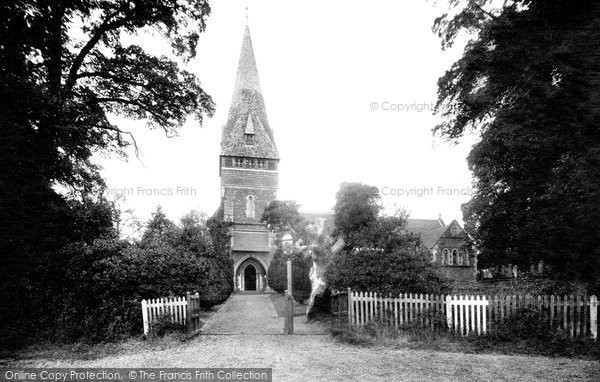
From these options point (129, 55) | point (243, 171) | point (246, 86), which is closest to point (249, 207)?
point (243, 171)

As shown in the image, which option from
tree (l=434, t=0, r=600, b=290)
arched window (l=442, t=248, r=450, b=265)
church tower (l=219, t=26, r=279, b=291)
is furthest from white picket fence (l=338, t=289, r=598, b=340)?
arched window (l=442, t=248, r=450, b=265)

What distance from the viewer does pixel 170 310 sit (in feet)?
33.3

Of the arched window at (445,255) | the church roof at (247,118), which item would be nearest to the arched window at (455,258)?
the arched window at (445,255)

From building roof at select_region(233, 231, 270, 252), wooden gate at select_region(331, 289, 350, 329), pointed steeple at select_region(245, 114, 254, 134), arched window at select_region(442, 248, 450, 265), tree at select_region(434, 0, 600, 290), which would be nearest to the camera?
tree at select_region(434, 0, 600, 290)

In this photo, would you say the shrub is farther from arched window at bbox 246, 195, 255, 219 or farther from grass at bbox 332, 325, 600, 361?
arched window at bbox 246, 195, 255, 219

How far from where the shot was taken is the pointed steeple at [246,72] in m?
45.4

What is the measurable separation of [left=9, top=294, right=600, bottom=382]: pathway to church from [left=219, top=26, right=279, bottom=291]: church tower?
32.0m

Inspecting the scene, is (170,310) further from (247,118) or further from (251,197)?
(247,118)

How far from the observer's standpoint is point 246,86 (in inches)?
1786

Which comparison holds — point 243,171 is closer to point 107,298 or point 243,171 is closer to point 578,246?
point 107,298

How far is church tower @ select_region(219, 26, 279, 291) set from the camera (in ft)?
137

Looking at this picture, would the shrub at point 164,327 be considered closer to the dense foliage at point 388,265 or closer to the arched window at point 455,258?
the dense foliage at point 388,265

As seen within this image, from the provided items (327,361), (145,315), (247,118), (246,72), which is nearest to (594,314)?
(327,361)

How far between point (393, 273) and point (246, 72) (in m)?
40.4
